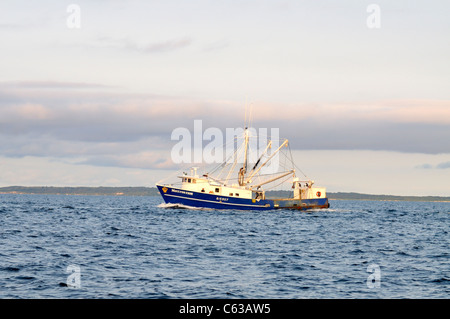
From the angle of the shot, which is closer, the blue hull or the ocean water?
the ocean water

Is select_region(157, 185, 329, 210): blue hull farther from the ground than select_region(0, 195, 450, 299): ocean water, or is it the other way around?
select_region(157, 185, 329, 210): blue hull

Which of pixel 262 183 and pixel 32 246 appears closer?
pixel 32 246

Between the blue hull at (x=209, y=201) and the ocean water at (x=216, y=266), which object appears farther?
the blue hull at (x=209, y=201)

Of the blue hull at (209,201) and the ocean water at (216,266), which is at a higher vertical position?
the blue hull at (209,201)

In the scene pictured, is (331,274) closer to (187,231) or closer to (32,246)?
(32,246)

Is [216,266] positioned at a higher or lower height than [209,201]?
lower

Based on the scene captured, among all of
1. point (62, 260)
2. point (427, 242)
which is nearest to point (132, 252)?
point (62, 260)

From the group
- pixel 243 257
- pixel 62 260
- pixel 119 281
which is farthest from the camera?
pixel 243 257

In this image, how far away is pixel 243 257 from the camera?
40438 mm

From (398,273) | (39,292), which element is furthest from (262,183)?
(39,292)

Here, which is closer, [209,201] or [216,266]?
[216,266]
